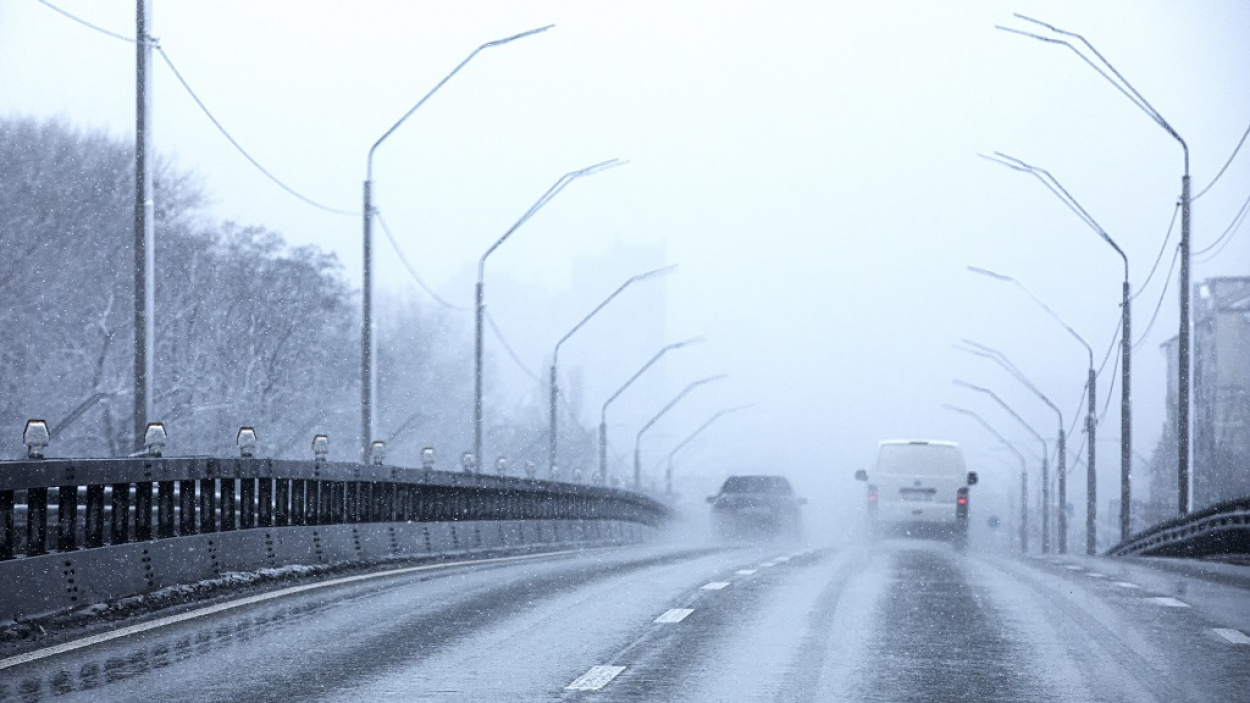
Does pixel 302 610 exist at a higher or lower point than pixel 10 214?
lower

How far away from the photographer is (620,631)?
11.6 meters

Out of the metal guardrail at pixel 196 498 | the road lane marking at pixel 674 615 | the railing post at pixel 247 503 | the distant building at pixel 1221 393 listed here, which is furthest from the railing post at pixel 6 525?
the distant building at pixel 1221 393

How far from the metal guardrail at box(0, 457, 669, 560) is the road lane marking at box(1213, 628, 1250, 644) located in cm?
719

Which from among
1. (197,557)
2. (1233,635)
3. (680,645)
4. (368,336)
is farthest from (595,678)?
(368,336)

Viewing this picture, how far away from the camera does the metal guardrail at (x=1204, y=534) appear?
26438 millimetres

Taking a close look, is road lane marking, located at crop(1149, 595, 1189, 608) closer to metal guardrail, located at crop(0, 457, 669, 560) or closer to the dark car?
metal guardrail, located at crop(0, 457, 669, 560)

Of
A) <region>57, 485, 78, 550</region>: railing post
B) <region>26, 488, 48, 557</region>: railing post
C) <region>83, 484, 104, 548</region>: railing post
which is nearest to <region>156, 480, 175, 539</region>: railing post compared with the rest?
<region>83, 484, 104, 548</region>: railing post

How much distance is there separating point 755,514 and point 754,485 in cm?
219

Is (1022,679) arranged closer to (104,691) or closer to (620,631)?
(620,631)

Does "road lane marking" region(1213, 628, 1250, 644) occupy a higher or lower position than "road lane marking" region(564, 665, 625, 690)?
lower

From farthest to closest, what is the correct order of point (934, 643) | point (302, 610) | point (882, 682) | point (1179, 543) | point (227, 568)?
point (1179, 543), point (227, 568), point (302, 610), point (934, 643), point (882, 682)

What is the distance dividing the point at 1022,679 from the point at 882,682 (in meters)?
0.77

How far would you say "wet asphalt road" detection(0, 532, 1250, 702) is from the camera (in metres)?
8.83

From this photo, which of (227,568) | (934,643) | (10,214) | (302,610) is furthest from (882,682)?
(10,214)
